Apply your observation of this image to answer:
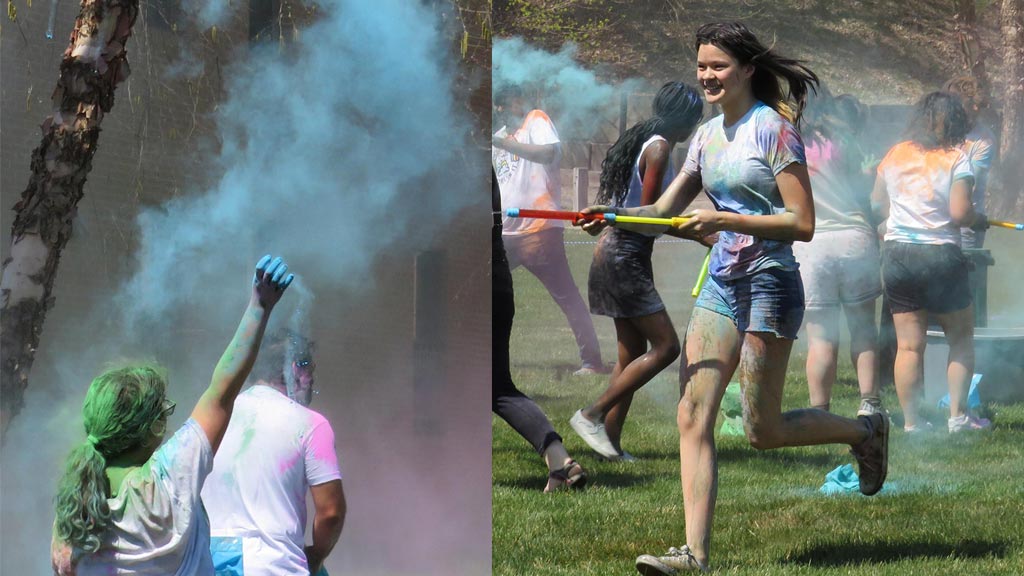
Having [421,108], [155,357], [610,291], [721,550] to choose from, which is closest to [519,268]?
[610,291]

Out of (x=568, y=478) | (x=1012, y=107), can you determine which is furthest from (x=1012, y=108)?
(x=568, y=478)

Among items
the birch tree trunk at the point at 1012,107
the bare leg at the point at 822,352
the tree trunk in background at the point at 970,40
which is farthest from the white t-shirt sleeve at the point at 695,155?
the birch tree trunk at the point at 1012,107

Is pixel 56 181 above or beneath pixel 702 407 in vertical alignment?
above

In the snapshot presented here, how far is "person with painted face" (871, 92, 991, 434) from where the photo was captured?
5.05 m

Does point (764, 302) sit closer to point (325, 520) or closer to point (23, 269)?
point (325, 520)

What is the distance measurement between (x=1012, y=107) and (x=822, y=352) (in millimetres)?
1165

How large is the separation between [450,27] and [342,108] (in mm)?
315

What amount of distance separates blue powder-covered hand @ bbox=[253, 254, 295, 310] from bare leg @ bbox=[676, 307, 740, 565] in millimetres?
1298

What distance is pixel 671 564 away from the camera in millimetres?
3578

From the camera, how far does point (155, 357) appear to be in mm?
2912

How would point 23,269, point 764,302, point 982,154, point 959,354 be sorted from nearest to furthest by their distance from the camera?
point 23,269 → point 764,302 → point 982,154 → point 959,354

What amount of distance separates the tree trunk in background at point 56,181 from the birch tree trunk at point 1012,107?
134 inches

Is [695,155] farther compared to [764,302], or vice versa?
[695,155]

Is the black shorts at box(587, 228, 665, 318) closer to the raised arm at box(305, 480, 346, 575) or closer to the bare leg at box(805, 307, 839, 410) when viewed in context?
the bare leg at box(805, 307, 839, 410)
